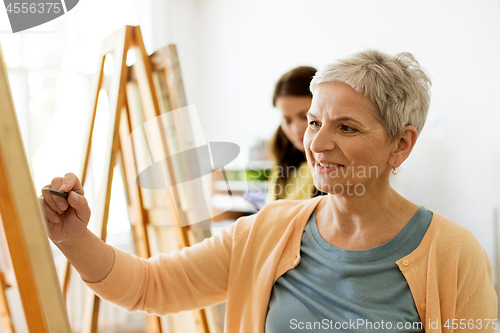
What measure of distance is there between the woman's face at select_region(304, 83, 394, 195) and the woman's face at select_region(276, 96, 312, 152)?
1.93 ft

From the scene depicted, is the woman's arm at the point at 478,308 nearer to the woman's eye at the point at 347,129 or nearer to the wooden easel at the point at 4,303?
the woman's eye at the point at 347,129

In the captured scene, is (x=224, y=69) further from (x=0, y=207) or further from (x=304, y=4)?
(x=0, y=207)

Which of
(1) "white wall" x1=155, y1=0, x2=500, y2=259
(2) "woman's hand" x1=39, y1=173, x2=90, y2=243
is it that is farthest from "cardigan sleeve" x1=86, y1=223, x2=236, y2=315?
(1) "white wall" x1=155, y1=0, x2=500, y2=259

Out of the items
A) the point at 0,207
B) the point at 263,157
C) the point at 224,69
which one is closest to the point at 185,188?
the point at 0,207

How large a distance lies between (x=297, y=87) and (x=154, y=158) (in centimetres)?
60

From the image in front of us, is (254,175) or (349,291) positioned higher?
(349,291)

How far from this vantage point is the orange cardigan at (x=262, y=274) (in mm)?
831

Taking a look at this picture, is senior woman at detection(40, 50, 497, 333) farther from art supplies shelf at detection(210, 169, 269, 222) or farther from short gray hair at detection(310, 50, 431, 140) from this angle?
art supplies shelf at detection(210, 169, 269, 222)

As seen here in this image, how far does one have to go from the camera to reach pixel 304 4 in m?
3.01

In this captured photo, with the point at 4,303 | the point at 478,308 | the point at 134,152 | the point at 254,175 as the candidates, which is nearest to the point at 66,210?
the point at 4,303

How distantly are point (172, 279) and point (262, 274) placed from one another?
21 cm

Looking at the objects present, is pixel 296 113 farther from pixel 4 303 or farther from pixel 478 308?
pixel 4 303

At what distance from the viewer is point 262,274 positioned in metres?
0.96

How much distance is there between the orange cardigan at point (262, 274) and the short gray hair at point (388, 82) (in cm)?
25
